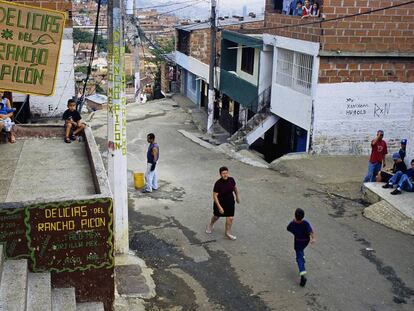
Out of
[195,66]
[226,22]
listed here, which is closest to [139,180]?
[195,66]

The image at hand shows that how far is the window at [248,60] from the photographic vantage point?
24234 millimetres

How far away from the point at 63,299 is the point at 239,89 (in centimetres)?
1928

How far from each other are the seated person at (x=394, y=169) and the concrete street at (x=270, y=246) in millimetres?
865

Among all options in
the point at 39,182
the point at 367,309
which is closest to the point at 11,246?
the point at 39,182

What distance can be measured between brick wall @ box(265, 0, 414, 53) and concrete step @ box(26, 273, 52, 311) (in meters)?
12.8

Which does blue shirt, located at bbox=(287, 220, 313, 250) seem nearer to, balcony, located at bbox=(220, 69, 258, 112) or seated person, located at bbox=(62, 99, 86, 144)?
seated person, located at bbox=(62, 99, 86, 144)

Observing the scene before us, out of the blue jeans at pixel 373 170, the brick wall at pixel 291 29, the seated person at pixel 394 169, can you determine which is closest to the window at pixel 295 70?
the brick wall at pixel 291 29

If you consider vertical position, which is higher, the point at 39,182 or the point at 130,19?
the point at 130,19

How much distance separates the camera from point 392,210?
455 inches

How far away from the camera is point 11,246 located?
6465 millimetres

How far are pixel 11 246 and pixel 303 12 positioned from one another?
14.0 metres

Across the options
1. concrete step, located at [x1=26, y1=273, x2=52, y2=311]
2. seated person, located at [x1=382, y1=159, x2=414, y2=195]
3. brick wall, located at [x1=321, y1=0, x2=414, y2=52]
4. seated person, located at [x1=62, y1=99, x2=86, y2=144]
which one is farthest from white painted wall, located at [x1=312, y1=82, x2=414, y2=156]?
concrete step, located at [x1=26, y1=273, x2=52, y2=311]

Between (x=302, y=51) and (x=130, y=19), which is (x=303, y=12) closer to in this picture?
(x=302, y=51)

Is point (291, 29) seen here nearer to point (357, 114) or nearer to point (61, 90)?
point (357, 114)
